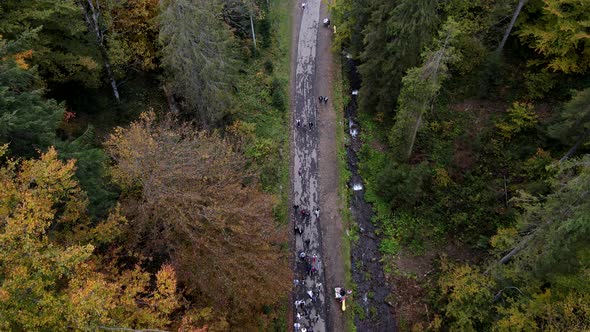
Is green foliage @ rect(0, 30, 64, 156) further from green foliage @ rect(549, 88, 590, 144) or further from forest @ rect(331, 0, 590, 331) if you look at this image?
green foliage @ rect(549, 88, 590, 144)

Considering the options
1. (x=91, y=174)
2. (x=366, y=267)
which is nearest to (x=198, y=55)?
(x=91, y=174)

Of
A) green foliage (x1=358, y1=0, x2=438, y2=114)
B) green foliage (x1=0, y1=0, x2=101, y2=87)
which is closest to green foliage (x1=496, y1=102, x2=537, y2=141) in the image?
green foliage (x1=358, y1=0, x2=438, y2=114)

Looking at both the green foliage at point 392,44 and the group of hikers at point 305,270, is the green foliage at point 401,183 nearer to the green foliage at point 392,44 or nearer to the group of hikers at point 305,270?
the group of hikers at point 305,270

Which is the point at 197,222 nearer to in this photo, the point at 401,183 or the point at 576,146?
the point at 401,183

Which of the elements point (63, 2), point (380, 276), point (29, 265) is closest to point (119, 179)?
point (29, 265)

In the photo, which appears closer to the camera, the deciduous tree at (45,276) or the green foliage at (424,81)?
the deciduous tree at (45,276)

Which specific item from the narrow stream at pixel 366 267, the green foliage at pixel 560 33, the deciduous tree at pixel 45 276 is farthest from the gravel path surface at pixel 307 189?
the green foliage at pixel 560 33

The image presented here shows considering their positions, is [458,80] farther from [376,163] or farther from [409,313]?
[409,313]
